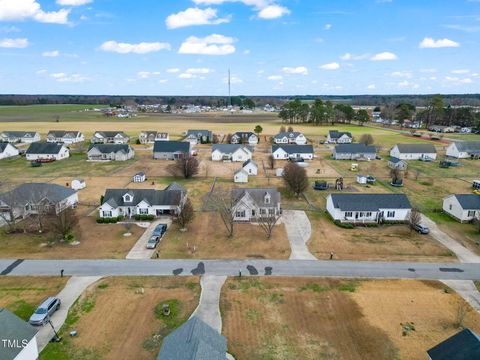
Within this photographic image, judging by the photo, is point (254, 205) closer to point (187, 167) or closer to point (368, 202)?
point (368, 202)

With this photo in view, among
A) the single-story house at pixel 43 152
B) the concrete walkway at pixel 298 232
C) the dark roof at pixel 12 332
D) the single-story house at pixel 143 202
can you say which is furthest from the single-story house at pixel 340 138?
the dark roof at pixel 12 332

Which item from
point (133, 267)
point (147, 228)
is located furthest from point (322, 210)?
point (133, 267)

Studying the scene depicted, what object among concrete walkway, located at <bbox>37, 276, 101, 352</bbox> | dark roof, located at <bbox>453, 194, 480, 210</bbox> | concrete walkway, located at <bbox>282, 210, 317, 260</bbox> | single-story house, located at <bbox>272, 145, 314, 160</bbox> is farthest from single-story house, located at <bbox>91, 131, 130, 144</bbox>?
dark roof, located at <bbox>453, 194, 480, 210</bbox>

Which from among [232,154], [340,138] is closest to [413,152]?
[340,138]

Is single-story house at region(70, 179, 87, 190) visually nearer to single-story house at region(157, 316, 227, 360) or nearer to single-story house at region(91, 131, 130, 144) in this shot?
single-story house at region(157, 316, 227, 360)

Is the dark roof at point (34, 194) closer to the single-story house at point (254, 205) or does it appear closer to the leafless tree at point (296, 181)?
the single-story house at point (254, 205)

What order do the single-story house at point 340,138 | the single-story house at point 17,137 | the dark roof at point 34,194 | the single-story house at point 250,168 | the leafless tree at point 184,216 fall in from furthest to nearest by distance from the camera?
the single-story house at point 340,138 < the single-story house at point 17,137 < the single-story house at point 250,168 < the dark roof at point 34,194 < the leafless tree at point 184,216
